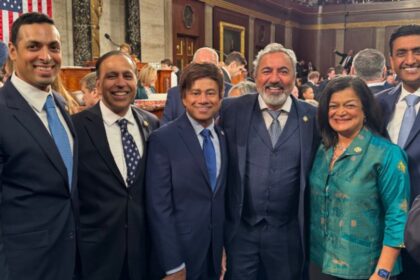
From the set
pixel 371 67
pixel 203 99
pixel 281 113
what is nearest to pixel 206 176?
pixel 203 99

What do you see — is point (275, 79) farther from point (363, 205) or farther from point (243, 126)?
point (363, 205)

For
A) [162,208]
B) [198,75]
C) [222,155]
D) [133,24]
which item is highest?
[133,24]

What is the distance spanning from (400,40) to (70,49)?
24.5 ft

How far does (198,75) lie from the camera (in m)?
2.25

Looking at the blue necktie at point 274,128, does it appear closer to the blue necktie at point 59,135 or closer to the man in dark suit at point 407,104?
the man in dark suit at point 407,104

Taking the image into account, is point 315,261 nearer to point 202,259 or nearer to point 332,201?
point 332,201

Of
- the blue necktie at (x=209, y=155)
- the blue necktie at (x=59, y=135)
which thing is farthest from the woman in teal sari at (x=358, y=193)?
the blue necktie at (x=59, y=135)

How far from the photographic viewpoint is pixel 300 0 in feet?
66.1

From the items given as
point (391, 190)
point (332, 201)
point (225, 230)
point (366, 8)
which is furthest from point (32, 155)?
point (366, 8)

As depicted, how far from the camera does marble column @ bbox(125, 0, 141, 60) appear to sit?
999cm

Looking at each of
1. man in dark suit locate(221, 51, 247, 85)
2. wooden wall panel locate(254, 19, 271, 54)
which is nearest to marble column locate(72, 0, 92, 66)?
man in dark suit locate(221, 51, 247, 85)

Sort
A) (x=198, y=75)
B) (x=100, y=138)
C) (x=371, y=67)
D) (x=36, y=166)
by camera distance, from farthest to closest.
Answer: (x=371, y=67)
(x=198, y=75)
(x=100, y=138)
(x=36, y=166)

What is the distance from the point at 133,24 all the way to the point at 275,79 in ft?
27.0

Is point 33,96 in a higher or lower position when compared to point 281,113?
higher
